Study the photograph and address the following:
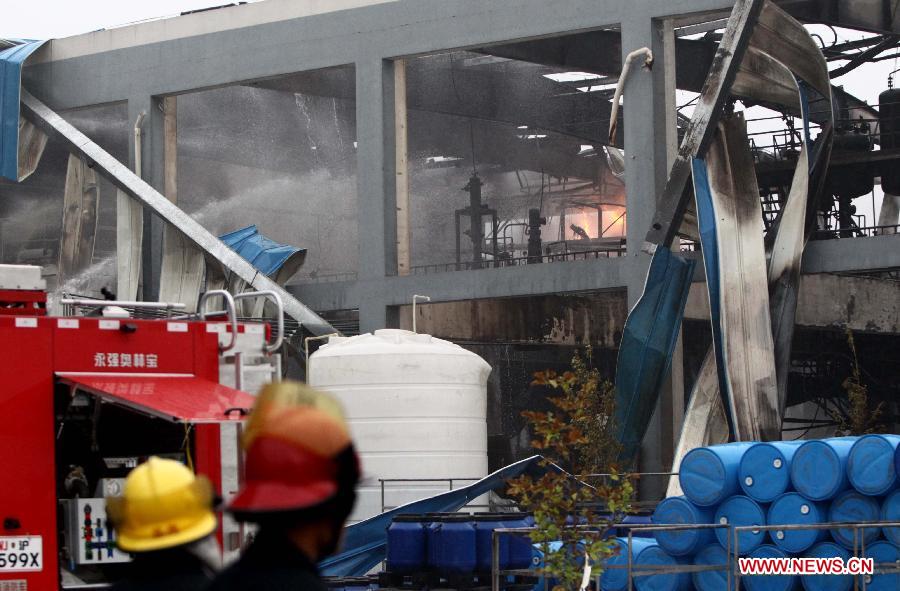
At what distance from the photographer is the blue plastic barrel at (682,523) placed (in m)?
16.7

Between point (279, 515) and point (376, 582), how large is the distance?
43.3ft

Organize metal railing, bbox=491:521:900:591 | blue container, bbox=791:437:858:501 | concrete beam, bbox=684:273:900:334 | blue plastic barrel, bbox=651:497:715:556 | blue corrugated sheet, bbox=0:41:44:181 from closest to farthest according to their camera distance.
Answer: metal railing, bbox=491:521:900:591
blue container, bbox=791:437:858:501
blue plastic barrel, bbox=651:497:715:556
blue corrugated sheet, bbox=0:41:44:181
concrete beam, bbox=684:273:900:334

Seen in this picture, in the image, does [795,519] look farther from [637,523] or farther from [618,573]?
[637,523]

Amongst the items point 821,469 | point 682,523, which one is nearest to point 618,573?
point 682,523

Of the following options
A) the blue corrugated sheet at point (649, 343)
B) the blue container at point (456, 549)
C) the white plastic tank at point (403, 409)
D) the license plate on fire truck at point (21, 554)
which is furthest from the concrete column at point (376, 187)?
the license plate on fire truck at point (21, 554)

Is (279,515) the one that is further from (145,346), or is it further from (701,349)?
(701,349)

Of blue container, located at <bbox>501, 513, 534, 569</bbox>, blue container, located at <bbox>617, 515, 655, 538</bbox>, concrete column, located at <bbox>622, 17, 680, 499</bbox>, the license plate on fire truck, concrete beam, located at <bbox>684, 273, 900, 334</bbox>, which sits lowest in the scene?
blue container, located at <bbox>617, 515, 655, 538</bbox>

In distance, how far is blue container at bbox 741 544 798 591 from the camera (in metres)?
16.3

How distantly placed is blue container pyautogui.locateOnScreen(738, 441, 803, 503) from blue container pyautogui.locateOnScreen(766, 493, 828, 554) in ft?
0.45

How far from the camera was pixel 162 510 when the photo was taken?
382 centimetres

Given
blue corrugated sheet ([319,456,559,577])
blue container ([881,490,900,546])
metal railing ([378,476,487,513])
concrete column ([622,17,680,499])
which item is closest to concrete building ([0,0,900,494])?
concrete column ([622,17,680,499])

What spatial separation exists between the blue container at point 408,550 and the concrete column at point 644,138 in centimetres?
1312

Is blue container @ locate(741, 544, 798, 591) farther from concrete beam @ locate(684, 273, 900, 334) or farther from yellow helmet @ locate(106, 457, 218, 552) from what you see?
concrete beam @ locate(684, 273, 900, 334)
